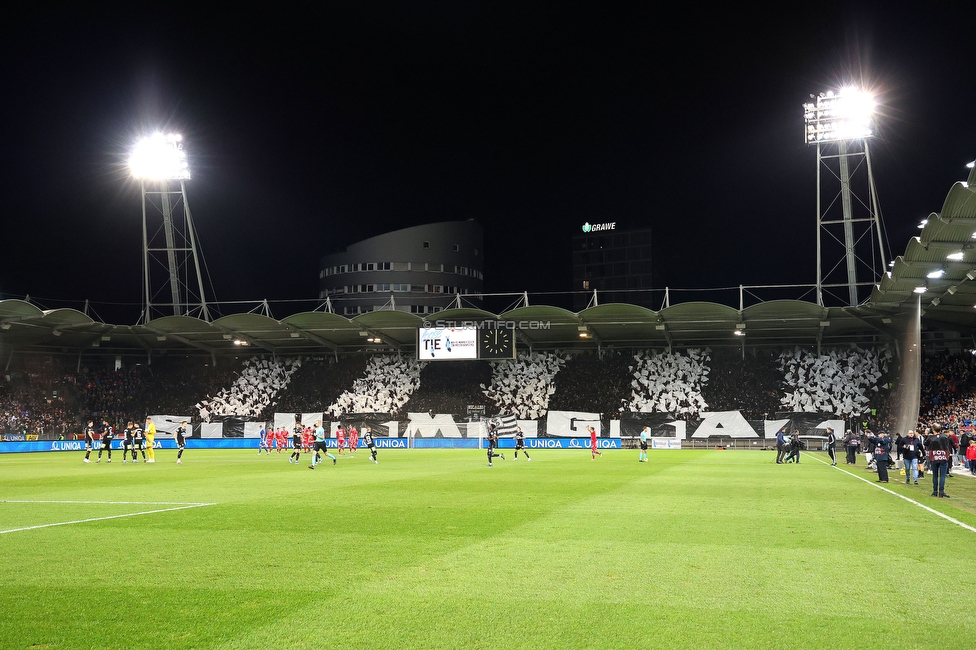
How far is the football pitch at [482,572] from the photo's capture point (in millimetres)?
6328

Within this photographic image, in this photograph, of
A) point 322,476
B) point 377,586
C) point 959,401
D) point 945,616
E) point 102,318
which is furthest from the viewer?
point 102,318

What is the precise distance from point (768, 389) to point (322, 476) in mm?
41819

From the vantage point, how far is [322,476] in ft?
81.7

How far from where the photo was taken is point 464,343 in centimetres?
5441

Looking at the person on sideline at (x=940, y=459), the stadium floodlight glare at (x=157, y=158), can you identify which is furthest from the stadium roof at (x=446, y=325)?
the person on sideline at (x=940, y=459)

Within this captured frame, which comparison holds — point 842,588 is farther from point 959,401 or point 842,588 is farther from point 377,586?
point 959,401

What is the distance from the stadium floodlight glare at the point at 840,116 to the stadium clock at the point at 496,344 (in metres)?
22.4

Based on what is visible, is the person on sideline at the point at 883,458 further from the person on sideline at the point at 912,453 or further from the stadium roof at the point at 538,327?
the stadium roof at the point at 538,327

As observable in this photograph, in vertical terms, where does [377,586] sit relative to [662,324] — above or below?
below

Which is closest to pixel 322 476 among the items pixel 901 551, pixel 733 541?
pixel 733 541

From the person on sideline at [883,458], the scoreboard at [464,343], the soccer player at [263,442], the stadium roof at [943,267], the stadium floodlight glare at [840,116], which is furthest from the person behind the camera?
the scoreboard at [464,343]

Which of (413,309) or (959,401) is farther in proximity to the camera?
(413,309)

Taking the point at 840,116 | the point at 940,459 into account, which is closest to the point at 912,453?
the point at 940,459

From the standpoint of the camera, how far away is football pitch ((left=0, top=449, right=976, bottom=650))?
633 centimetres
